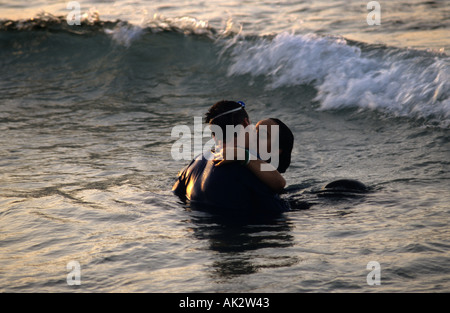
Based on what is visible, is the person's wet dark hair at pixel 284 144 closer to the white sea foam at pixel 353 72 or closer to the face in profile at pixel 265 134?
the face in profile at pixel 265 134

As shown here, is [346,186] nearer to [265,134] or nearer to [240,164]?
[265,134]

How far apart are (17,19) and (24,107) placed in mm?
6012

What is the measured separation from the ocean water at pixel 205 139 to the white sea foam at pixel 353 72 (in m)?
0.03

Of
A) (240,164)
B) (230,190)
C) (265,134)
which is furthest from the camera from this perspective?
(265,134)

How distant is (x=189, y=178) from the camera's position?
5.35 m

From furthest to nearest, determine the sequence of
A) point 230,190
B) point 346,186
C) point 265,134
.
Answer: point 346,186
point 265,134
point 230,190

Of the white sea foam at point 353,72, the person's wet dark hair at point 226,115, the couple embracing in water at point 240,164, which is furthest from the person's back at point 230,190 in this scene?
the white sea foam at point 353,72

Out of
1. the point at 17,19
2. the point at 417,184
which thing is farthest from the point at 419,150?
the point at 17,19

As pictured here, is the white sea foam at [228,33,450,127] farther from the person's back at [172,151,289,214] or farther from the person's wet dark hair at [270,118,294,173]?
the person's back at [172,151,289,214]

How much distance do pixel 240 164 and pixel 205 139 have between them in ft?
11.3

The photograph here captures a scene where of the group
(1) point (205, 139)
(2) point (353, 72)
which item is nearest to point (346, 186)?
(1) point (205, 139)

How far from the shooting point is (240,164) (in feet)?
15.5
